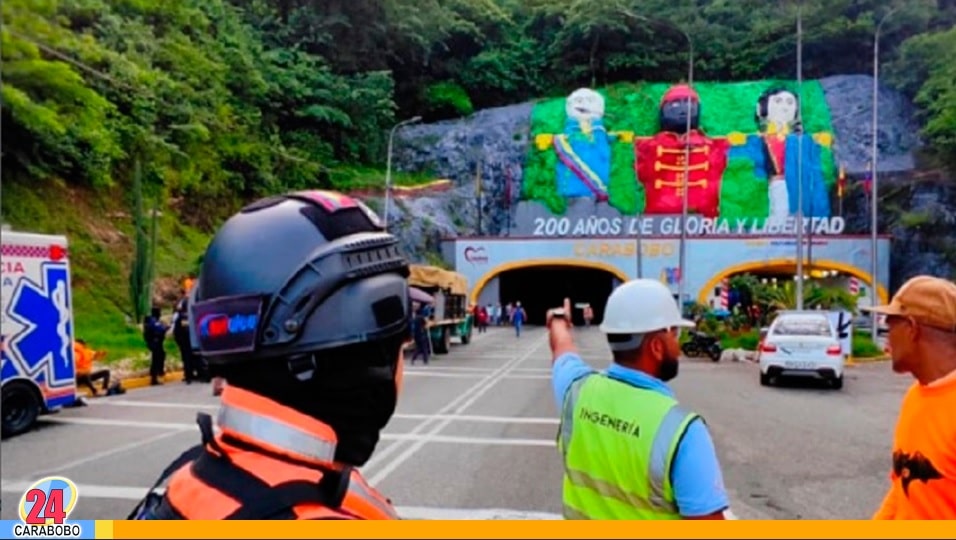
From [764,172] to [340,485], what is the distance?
45732mm

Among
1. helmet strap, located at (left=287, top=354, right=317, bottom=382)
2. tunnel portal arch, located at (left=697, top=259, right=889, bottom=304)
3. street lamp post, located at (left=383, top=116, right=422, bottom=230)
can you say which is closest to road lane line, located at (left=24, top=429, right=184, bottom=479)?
helmet strap, located at (left=287, top=354, right=317, bottom=382)

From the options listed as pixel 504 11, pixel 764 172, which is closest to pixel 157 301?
pixel 504 11

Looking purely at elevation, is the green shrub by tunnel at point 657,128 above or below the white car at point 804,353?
above

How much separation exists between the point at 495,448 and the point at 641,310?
719cm

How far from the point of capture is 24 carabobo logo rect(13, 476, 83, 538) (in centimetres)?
151

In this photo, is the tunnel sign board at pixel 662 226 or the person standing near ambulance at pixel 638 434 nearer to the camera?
the person standing near ambulance at pixel 638 434

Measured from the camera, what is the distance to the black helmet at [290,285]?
4.79 ft

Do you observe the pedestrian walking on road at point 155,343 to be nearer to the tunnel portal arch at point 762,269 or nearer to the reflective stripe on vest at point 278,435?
the reflective stripe on vest at point 278,435

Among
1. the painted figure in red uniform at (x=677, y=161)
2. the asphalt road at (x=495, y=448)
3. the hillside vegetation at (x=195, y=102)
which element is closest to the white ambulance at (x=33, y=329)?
the asphalt road at (x=495, y=448)

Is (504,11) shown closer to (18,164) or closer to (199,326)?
(18,164)

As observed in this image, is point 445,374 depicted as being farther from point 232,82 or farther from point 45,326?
point 45,326

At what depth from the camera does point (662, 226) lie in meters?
41.8

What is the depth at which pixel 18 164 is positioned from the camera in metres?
20.9

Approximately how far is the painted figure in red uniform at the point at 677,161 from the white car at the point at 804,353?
25216 mm
